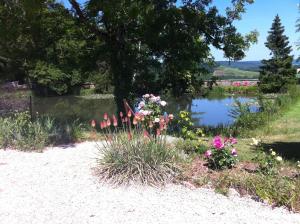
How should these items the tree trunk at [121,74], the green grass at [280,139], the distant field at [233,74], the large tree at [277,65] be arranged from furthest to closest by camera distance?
the distant field at [233,74] < the large tree at [277,65] < the tree trunk at [121,74] < the green grass at [280,139]

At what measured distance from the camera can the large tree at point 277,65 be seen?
3490 cm

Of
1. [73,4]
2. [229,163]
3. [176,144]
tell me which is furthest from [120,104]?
[229,163]

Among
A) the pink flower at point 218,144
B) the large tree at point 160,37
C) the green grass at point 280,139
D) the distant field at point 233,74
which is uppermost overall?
the large tree at point 160,37

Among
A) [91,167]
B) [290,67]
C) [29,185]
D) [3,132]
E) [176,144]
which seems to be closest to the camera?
[29,185]

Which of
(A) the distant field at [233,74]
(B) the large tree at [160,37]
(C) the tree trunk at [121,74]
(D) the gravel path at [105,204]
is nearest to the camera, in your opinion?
(D) the gravel path at [105,204]

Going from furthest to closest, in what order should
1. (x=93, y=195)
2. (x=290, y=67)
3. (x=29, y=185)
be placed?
1. (x=290, y=67)
2. (x=29, y=185)
3. (x=93, y=195)

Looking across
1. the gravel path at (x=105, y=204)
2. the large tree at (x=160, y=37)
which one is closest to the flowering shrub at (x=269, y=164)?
the gravel path at (x=105, y=204)

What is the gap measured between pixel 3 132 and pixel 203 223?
209 inches

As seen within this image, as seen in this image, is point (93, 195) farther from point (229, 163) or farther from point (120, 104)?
point (120, 104)

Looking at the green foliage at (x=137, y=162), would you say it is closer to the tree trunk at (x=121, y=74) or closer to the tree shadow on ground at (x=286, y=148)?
the tree shadow on ground at (x=286, y=148)

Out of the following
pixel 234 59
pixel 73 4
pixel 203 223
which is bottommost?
pixel 203 223

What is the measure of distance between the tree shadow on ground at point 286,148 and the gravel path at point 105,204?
2803 mm

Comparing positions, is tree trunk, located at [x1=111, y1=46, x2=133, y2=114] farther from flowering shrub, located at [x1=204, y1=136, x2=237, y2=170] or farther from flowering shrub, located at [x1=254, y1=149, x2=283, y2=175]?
flowering shrub, located at [x1=254, y1=149, x2=283, y2=175]

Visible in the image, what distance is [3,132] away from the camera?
342 inches
